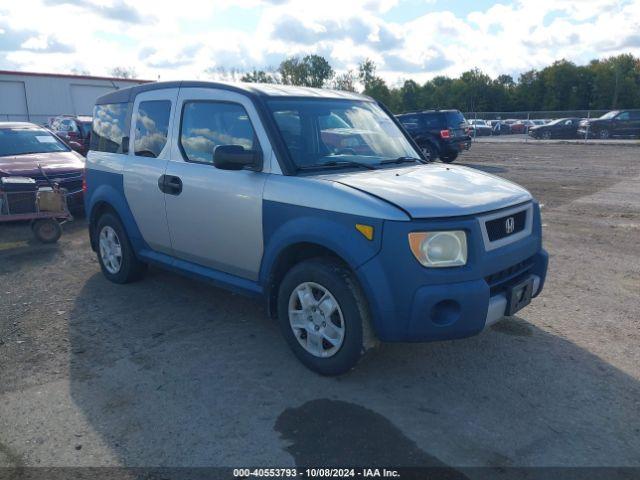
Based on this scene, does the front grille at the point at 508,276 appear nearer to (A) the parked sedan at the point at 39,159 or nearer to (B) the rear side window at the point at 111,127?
(B) the rear side window at the point at 111,127

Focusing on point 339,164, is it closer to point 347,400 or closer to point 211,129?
point 211,129

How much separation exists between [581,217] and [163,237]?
714cm

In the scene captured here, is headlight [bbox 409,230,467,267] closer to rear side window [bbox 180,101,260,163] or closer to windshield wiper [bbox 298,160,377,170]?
windshield wiper [bbox 298,160,377,170]

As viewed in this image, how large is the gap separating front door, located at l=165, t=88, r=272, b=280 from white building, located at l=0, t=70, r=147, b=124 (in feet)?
94.4

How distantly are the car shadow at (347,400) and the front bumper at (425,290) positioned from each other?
0.52m

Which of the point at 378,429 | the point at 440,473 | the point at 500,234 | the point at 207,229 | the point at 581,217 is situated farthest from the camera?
the point at 581,217

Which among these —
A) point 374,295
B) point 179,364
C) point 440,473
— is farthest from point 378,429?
point 179,364

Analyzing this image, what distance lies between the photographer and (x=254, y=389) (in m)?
3.77

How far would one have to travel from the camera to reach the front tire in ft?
11.8

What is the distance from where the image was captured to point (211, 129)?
15.2 ft

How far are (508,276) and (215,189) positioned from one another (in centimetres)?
230

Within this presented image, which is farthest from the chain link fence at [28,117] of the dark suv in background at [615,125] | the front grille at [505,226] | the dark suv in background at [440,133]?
the front grille at [505,226]

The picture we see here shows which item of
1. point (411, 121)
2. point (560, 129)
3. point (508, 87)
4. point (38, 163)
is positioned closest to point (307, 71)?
point (508, 87)

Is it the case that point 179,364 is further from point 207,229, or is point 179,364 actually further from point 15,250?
point 15,250
